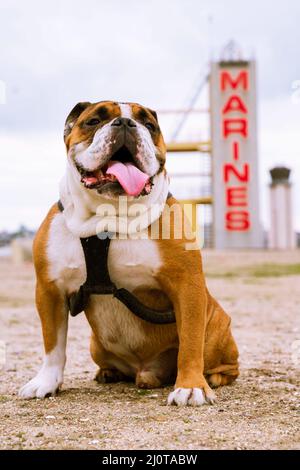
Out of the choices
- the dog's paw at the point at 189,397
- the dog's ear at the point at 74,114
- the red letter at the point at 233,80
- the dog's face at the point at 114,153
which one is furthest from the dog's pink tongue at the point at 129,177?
the red letter at the point at 233,80

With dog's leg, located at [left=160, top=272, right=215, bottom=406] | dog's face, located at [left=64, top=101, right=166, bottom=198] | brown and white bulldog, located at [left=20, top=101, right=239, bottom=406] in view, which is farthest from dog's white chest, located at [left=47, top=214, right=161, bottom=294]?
dog's face, located at [left=64, top=101, right=166, bottom=198]

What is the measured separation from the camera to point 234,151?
3466 cm

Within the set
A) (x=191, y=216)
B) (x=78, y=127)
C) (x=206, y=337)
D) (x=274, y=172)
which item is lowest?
(x=206, y=337)

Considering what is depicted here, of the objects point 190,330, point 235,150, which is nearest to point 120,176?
point 190,330

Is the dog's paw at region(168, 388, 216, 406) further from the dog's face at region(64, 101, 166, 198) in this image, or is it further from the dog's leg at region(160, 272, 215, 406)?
the dog's face at region(64, 101, 166, 198)

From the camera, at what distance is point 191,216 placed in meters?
4.16

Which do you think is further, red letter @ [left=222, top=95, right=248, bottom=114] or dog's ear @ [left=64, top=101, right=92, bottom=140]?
red letter @ [left=222, top=95, right=248, bottom=114]

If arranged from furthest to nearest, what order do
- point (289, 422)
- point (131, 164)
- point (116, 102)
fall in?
point (116, 102)
point (131, 164)
point (289, 422)

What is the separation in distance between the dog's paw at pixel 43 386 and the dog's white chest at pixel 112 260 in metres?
0.50

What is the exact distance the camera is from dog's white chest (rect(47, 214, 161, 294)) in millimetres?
3703

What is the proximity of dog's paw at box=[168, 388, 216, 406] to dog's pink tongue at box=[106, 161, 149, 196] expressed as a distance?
1.00 m

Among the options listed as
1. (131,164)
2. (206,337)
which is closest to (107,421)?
(206,337)

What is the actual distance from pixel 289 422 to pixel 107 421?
81 centimetres
